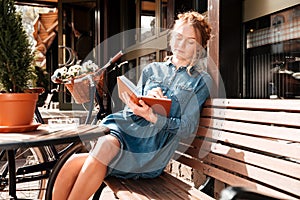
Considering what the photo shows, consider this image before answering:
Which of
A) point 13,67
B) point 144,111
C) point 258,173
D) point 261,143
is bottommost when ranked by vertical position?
point 258,173

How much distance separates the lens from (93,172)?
1.49 meters

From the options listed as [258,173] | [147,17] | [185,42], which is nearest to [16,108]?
[185,42]

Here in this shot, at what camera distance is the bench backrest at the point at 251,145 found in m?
1.13

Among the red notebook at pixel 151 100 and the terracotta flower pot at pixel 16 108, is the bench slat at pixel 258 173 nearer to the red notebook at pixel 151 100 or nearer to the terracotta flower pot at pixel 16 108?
the red notebook at pixel 151 100

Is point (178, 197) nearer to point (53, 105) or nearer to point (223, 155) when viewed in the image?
point (223, 155)

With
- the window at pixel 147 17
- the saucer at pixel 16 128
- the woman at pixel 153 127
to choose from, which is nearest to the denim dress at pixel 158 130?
the woman at pixel 153 127

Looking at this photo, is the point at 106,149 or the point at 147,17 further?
the point at 147,17

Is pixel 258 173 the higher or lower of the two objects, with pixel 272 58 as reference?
lower

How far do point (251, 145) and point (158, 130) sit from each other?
45cm

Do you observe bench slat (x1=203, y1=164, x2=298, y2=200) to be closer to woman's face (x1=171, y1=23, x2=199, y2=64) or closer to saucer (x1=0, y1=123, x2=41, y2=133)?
woman's face (x1=171, y1=23, x2=199, y2=64)

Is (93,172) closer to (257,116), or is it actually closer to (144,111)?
(144,111)

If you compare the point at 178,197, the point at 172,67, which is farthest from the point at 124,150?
the point at 172,67

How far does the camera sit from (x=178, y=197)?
54.9 inches

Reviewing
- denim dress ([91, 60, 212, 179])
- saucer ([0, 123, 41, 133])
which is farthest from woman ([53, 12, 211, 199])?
saucer ([0, 123, 41, 133])
